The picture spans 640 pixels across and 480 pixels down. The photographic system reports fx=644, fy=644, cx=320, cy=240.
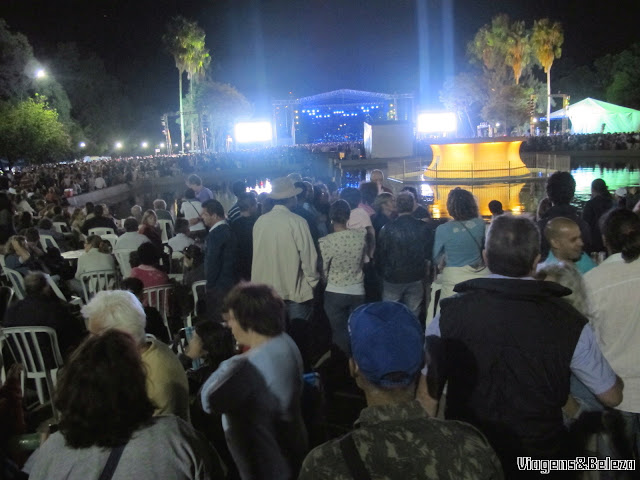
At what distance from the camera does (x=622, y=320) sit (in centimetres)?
292

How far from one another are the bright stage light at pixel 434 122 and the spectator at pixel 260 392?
140ft

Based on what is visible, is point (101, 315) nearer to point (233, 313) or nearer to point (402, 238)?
point (233, 313)

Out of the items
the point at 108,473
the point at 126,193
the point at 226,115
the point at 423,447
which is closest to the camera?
the point at 423,447

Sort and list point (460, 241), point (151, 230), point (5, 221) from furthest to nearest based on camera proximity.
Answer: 1. point (5, 221)
2. point (151, 230)
3. point (460, 241)

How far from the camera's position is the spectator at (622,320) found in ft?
9.42

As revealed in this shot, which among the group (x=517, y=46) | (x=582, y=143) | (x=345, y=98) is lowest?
(x=582, y=143)

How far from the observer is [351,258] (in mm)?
5242

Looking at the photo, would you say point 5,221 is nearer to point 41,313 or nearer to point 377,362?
point 41,313

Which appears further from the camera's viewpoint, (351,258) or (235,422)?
(351,258)

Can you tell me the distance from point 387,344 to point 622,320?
1.52 m

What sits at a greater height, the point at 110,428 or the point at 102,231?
the point at 110,428

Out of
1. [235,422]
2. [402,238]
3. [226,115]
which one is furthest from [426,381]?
[226,115]

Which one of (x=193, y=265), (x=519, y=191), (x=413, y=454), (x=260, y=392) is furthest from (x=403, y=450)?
(x=519, y=191)

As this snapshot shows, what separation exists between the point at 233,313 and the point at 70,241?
8.43 m
